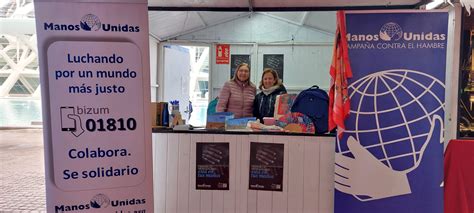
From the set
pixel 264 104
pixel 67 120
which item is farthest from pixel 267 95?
pixel 67 120

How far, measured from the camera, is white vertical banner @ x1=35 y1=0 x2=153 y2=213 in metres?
2.10

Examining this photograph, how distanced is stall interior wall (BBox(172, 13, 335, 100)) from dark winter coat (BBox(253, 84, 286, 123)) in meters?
3.63

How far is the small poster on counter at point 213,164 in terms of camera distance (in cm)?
288

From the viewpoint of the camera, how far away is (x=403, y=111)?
2.65m

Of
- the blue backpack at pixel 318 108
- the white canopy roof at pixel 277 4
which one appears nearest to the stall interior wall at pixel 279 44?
the white canopy roof at pixel 277 4

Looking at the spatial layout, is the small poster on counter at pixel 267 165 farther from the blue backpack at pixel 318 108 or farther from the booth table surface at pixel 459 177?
the booth table surface at pixel 459 177

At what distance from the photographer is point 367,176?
2.70m

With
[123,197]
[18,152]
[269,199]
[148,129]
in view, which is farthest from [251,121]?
[18,152]

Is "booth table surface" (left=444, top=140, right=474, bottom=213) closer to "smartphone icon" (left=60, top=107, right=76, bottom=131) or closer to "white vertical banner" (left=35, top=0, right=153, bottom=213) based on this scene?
"white vertical banner" (left=35, top=0, right=153, bottom=213)

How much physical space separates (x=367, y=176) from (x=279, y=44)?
4.92 meters

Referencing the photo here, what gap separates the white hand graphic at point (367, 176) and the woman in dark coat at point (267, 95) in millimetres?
1021

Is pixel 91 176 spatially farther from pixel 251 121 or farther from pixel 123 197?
pixel 251 121

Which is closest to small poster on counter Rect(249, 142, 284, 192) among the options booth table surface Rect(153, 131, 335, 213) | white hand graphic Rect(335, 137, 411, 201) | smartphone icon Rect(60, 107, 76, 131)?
booth table surface Rect(153, 131, 335, 213)

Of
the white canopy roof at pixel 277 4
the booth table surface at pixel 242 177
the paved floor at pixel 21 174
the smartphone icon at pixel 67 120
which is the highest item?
the white canopy roof at pixel 277 4
